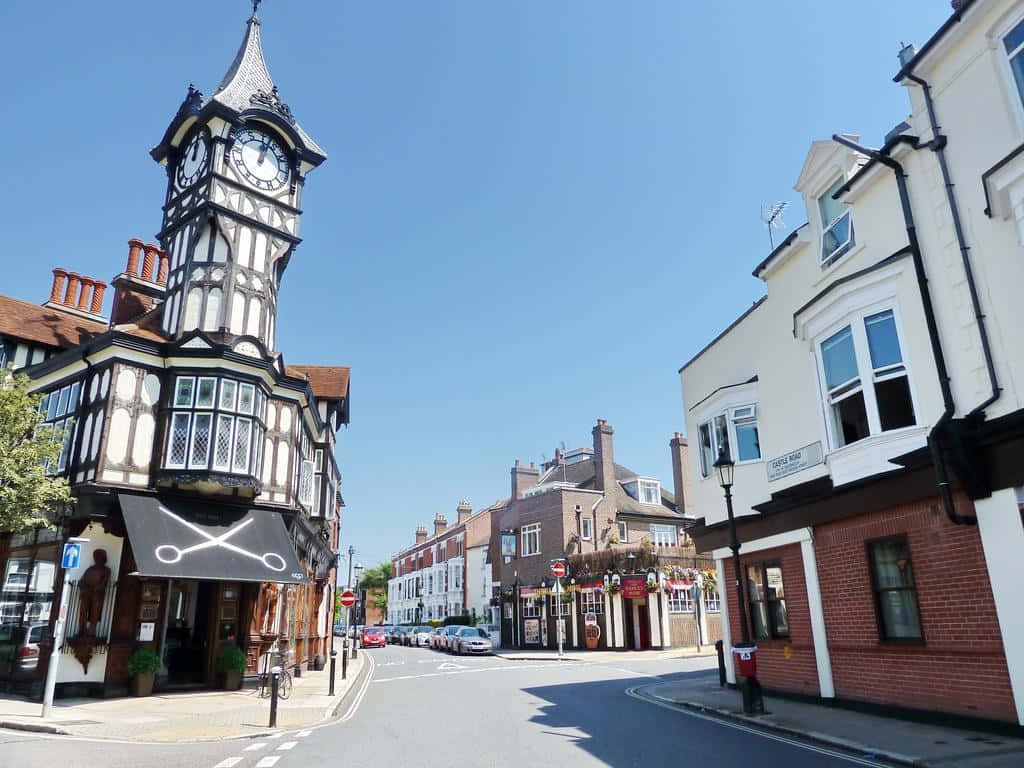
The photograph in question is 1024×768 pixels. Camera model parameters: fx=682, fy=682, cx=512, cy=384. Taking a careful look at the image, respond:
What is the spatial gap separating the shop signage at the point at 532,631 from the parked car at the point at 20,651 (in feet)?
89.3

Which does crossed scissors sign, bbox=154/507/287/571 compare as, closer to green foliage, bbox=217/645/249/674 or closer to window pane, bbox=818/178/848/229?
green foliage, bbox=217/645/249/674

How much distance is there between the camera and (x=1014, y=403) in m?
8.74

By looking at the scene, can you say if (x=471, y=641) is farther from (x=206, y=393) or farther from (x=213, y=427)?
(x=206, y=393)

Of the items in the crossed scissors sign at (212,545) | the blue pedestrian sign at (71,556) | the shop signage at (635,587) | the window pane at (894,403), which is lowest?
the shop signage at (635,587)

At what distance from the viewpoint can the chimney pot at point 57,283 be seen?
2575 cm

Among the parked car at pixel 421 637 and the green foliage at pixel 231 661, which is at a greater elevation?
the green foliage at pixel 231 661

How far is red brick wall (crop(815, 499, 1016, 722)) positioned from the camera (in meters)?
9.25

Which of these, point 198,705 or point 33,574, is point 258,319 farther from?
point 198,705

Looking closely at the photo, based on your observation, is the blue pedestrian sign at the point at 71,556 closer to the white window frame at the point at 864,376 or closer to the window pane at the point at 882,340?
the white window frame at the point at 864,376

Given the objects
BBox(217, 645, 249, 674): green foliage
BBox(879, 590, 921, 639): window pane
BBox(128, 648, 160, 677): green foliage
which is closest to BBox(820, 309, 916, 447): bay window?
BBox(879, 590, 921, 639): window pane

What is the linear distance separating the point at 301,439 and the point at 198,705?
8.70m

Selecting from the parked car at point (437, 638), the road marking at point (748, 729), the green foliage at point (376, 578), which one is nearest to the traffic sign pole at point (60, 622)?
the road marking at point (748, 729)

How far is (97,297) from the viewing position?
88.3 feet

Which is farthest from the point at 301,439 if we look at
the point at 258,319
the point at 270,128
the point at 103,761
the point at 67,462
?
the point at 103,761
